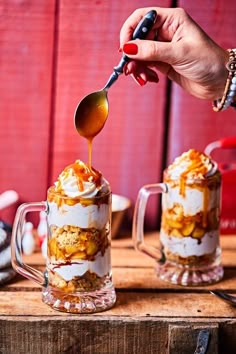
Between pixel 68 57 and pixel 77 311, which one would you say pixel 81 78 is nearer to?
pixel 68 57

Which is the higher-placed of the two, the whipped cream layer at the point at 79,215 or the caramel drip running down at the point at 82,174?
the caramel drip running down at the point at 82,174

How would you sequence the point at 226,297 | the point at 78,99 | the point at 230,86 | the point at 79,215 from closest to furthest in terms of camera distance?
the point at 79,215 → the point at 226,297 → the point at 230,86 → the point at 78,99

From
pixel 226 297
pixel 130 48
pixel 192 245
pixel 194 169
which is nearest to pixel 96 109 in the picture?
pixel 130 48

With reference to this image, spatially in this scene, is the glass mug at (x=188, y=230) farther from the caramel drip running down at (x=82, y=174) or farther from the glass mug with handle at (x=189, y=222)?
the caramel drip running down at (x=82, y=174)

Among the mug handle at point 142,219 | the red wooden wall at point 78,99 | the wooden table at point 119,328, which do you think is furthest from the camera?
the red wooden wall at point 78,99

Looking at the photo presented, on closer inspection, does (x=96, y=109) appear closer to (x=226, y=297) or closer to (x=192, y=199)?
(x=192, y=199)

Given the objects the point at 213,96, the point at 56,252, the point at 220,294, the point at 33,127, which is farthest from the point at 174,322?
the point at 33,127

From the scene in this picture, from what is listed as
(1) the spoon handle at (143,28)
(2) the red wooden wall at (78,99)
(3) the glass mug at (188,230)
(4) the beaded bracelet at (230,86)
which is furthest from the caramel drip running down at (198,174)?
(2) the red wooden wall at (78,99)
